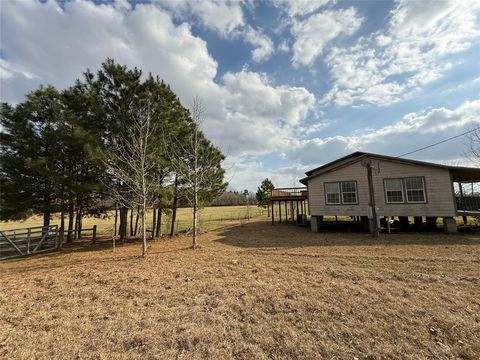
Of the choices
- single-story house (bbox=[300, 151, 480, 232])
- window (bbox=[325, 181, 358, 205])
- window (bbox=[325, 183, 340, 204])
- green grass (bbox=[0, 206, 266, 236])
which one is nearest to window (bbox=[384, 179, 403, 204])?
single-story house (bbox=[300, 151, 480, 232])

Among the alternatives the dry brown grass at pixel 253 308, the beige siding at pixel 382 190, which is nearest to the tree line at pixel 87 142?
the dry brown grass at pixel 253 308

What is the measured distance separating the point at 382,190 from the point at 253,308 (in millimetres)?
13647

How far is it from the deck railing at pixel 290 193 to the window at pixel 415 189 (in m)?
7.70

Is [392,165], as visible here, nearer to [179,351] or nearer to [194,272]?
[194,272]

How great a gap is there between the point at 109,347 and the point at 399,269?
24.5 ft

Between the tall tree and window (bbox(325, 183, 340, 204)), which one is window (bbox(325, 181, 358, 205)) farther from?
the tall tree

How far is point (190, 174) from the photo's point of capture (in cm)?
1381

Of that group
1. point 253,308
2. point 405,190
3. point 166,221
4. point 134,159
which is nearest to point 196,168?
point 134,159

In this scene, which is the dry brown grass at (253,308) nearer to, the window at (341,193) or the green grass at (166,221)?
the window at (341,193)

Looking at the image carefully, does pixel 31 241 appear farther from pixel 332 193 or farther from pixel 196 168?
pixel 332 193

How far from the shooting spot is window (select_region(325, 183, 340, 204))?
656 inches

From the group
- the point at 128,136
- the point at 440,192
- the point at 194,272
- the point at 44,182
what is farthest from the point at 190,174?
the point at 440,192

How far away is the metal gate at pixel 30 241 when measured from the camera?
1270 cm

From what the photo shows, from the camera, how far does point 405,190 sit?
14781mm
